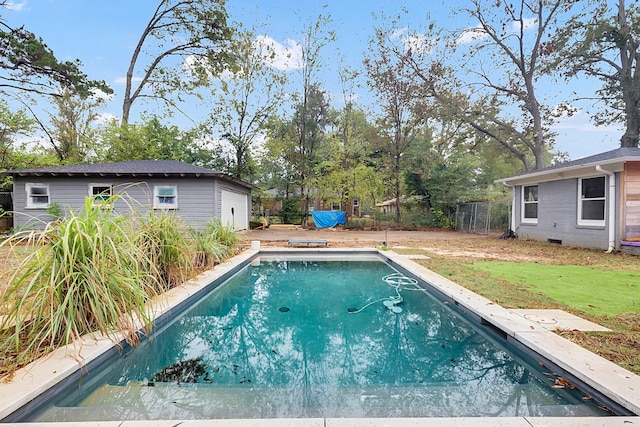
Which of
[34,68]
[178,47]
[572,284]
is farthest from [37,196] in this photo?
[572,284]

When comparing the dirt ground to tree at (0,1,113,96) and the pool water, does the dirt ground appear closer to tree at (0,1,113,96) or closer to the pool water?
the pool water

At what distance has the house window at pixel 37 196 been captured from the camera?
11852 mm

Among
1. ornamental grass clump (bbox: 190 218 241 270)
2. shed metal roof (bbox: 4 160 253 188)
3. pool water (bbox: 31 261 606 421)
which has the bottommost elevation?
pool water (bbox: 31 261 606 421)

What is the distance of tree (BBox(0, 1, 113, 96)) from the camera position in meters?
9.87

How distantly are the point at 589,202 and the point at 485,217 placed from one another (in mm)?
6823

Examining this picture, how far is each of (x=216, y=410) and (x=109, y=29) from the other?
58.8 feet

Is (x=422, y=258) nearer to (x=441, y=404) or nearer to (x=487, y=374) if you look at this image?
(x=487, y=374)

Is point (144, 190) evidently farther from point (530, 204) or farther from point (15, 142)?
point (530, 204)

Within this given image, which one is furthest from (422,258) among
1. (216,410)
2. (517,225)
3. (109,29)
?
(109,29)

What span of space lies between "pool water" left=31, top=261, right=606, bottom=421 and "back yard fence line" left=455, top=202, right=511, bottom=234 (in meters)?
13.2

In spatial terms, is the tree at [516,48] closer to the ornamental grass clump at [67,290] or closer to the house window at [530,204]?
the house window at [530,204]

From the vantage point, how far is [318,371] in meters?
2.65

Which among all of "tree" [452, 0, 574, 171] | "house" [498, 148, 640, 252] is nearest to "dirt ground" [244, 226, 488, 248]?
"house" [498, 148, 640, 252]

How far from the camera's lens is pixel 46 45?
10.7 meters
